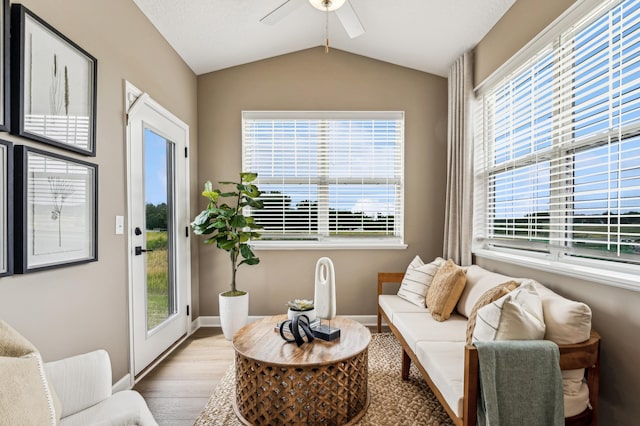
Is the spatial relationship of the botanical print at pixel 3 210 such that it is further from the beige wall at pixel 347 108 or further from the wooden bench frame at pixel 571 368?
the beige wall at pixel 347 108

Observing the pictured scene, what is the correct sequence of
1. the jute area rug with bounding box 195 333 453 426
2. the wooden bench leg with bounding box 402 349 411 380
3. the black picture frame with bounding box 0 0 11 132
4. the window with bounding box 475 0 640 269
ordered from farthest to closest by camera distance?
the wooden bench leg with bounding box 402 349 411 380
the jute area rug with bounding box 195 333 453 426
the window with bounding box 475 0 640 269
the black picture frame with bounding box 0 0 11 132

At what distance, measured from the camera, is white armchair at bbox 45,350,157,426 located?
4.13 ft

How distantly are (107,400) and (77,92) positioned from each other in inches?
65.5

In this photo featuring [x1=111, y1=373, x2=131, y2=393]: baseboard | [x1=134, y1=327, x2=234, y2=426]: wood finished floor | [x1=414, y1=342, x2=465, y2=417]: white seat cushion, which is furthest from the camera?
[x1=111, y1=373, x2=131, y2=393]: baseboard

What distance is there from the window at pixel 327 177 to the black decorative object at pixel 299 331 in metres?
1.69

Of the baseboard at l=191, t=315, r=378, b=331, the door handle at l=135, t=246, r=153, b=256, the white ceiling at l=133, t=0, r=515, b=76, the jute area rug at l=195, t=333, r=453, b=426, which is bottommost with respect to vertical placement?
the jute area rug at l=195, t=333, r=453, b=426

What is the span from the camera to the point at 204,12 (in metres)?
2.84

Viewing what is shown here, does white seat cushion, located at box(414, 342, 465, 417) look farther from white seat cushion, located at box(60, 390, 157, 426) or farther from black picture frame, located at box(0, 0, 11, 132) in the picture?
black picture frame, located at box(0, 0, 11, 132)

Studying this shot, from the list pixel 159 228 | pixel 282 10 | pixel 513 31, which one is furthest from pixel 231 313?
pixel 513 31

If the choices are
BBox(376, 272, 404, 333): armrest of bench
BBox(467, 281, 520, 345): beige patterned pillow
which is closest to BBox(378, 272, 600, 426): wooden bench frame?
BBox(467, 281, 520, 345): beige patterned pillow

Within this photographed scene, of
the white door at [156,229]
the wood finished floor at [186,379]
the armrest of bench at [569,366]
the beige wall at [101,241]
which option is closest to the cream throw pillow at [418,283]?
the armrest of bench at [569,366]

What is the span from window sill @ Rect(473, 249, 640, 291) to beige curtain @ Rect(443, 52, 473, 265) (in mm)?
581

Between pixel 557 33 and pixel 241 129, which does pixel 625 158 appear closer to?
pixel 557 33

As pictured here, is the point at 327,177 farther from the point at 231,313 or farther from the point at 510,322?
the point at 510,322
